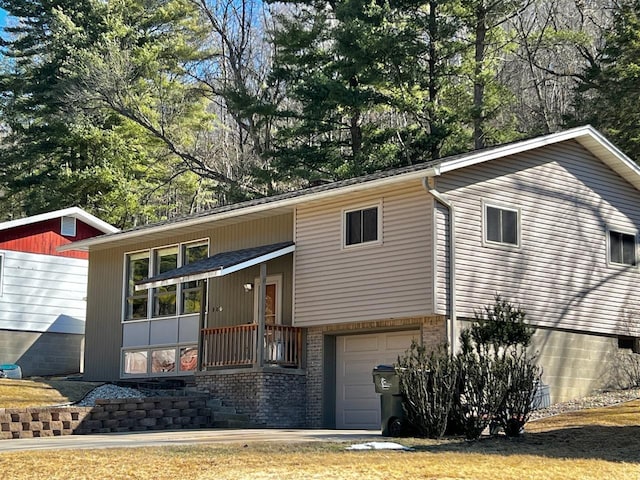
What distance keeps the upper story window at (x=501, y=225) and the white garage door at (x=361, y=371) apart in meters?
2.54

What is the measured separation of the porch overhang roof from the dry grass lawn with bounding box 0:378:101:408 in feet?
8.69

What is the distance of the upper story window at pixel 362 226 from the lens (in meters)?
20.1

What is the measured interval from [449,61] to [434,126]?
445 centimetres

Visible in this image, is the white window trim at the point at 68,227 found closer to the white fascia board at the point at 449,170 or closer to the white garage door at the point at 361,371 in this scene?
the white fascia board at the point at 449,170

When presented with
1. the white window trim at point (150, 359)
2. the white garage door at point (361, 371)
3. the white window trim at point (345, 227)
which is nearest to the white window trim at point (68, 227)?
the white window trim at point (150, 359)

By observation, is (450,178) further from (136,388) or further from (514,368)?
(136,388)

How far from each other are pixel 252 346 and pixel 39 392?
4.53m

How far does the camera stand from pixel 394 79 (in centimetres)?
3303

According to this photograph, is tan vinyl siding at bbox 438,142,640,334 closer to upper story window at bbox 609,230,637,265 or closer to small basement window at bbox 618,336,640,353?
upper story window at bbox 609,230,637,265

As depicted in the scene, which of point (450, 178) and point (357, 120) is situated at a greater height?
point (357, 120)

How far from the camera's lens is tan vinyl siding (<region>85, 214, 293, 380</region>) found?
73.3 feet

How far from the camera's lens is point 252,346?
68.2ft

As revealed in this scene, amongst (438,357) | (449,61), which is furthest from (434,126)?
(438,357)

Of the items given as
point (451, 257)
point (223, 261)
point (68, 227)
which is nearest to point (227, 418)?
point (223, 261)
